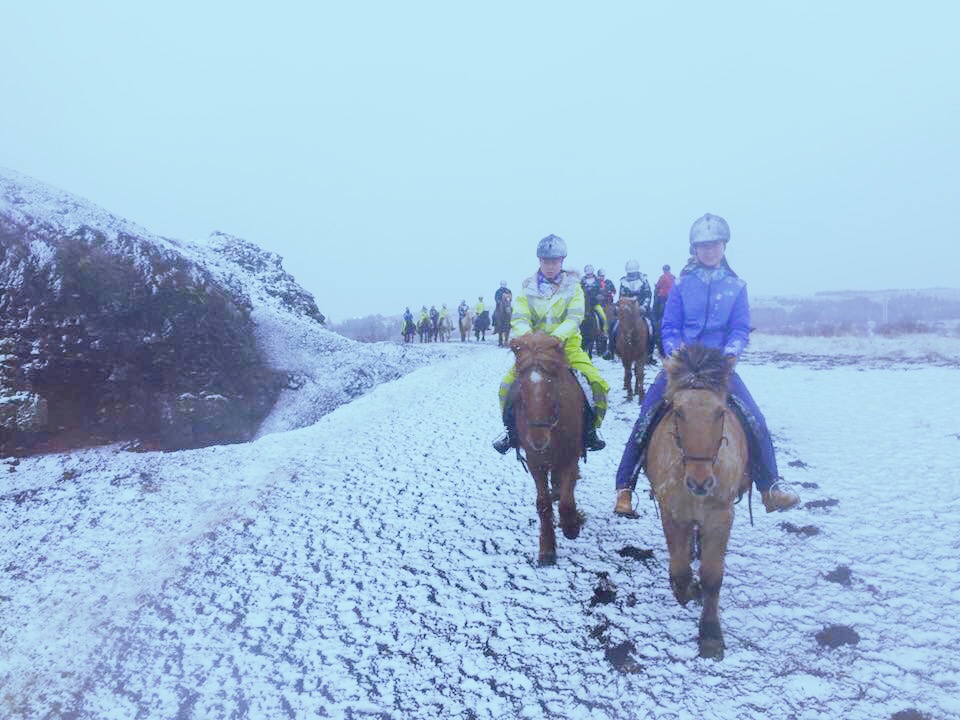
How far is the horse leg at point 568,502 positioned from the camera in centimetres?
533

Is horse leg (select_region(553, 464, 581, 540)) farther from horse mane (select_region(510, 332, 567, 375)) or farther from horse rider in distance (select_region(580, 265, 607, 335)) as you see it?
horse rider in distance (select_region(580, 265, 607, 335))

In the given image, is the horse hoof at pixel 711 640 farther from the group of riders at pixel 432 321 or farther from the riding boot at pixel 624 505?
the group of riders at pixel 432 321

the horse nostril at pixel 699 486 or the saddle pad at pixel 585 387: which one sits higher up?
the saddle pad at pixel 585 387

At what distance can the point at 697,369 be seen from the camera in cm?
376

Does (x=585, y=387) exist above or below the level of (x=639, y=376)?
above

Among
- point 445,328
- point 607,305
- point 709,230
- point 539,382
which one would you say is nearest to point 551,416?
point 539,382

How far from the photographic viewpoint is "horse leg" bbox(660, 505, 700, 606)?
12.9ft

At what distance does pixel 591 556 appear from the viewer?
5285 mm

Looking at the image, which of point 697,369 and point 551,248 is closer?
point 697,369

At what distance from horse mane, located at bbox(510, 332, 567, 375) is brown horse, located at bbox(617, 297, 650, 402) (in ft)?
27.0

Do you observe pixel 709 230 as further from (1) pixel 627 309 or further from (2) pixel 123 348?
(2) pixel 123 348

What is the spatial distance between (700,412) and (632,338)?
31.1 feet

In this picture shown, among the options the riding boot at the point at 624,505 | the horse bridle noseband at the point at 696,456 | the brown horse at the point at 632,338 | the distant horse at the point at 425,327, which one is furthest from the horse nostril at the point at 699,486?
the distant horse at the point at 425,327

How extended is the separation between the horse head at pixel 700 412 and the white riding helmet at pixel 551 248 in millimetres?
2218
